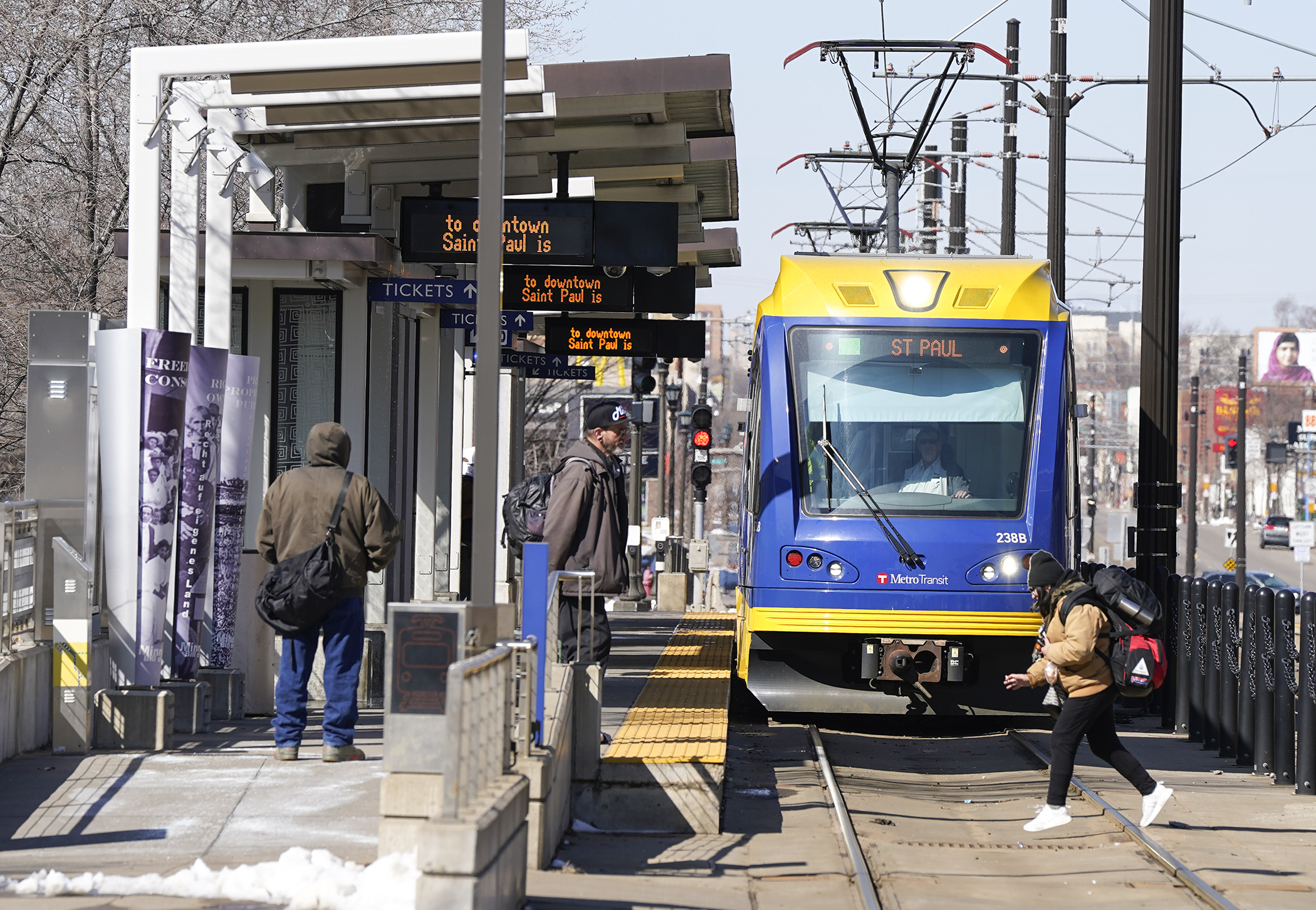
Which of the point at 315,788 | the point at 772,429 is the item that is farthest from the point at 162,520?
the point at 772,429

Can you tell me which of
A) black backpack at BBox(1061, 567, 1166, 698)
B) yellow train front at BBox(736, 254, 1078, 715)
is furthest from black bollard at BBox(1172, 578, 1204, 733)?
black backpack at BBox(1061, 567, 1166, 698)

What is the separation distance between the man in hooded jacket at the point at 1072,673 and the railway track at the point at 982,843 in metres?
0.20

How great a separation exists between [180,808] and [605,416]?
131 inches

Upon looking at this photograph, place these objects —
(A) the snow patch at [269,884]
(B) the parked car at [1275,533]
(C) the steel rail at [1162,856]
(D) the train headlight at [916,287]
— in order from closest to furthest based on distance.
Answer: (A) the snow patch at [269,884]
(C) the steel rail at [1162,856]
(D) the train headlight at [916,287]
(B) the parked car at [1275,533]

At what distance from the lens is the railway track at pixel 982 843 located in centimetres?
752

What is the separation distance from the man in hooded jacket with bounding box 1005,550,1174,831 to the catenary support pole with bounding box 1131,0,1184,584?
6.12 meters

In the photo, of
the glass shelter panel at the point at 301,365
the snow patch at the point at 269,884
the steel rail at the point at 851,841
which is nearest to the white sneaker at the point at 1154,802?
the steel rail at the point at 851,841

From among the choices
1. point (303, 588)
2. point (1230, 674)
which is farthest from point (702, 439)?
point (303, 588)

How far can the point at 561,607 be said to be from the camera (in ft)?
31.1

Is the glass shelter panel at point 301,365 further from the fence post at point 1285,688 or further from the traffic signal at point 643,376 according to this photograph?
the traffic signal at point 643,376

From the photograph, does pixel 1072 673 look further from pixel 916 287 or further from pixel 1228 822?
pixel 916 287

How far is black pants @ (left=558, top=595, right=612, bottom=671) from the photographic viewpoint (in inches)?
368

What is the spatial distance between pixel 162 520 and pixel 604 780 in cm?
315

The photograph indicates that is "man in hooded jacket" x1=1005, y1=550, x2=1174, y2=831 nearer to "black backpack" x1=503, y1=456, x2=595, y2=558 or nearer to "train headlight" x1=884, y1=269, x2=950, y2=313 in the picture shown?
"train headlight" x1=884, y1=269, x2=950, y2=313
